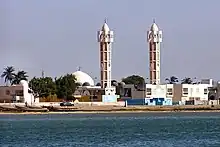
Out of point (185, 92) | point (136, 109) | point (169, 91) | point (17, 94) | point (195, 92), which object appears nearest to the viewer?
point (17, 94)

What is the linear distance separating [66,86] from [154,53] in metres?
20.9

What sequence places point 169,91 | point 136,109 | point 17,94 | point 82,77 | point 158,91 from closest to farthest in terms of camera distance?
point 17,94, point 136,109, point 158,91, point 169,91, point 82,77

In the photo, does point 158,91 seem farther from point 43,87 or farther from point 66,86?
point 43,87

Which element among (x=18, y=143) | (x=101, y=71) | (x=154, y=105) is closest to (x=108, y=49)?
(x=101, y=71)

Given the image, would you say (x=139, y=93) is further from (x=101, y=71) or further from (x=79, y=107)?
(x=79, y=107)

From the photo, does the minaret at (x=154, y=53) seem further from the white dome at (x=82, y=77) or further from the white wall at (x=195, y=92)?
the white dome at (x=82, y=77)

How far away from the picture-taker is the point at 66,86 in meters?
162

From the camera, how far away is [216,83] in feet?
588

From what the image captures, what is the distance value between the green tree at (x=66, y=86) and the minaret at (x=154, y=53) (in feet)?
57.9

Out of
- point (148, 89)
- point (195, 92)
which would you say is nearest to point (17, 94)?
point (148, 89)

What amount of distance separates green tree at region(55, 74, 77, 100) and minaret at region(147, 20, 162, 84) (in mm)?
17651

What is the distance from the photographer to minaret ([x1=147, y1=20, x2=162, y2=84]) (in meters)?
168

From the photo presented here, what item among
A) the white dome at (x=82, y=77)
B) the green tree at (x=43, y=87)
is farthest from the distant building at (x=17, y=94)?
the white dome at (x=82, y=77)

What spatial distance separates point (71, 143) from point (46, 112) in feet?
296
